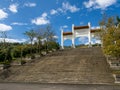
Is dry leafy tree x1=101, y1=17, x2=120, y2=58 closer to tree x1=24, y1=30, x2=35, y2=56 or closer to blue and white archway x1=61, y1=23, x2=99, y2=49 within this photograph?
tree x1=24, y1=30, x2=35, y2=56

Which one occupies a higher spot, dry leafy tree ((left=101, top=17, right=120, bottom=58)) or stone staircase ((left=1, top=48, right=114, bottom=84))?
dry leafy tree ((left=101, top=17, right=120, bottom=58))

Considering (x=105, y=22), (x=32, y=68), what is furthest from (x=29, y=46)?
(x=105, y=22)

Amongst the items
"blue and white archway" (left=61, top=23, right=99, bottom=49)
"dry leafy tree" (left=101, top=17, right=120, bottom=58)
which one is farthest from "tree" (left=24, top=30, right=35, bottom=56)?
"dry leafy tree" (left=101, top=17, right=120, bottom=58)

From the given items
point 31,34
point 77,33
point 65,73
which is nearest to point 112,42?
point 65,73

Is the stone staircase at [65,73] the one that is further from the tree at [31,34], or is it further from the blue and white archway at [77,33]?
the blue and white archway at [77,33]

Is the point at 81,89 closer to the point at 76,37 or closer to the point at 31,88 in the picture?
the point at 31,88

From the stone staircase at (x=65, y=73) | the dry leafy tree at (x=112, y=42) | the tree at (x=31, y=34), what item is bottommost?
the stone staircase at (x=65, y=73)

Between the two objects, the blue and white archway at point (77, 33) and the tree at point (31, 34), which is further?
the blue and white archway at point (77, 33)

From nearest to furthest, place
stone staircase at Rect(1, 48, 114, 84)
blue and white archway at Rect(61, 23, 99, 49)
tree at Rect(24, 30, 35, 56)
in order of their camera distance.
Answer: stone staircase at Rect(1, 48, 114, 84) < tree at Rect(24, 30, 35, 56) < blue and white archway at Rect(61, 23, 99, 49)

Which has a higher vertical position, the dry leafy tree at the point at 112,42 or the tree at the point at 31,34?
the tree at the point at 31,34

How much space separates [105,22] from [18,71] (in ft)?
35.1

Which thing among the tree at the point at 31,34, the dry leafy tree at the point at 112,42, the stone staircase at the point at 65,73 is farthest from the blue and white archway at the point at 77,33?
the dry leafy tree at the point at 112,42

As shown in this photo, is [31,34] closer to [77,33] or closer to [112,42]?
[77,33]

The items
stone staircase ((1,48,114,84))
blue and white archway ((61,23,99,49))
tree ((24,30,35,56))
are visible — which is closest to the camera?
stone staircase ((1,48,114,84))
